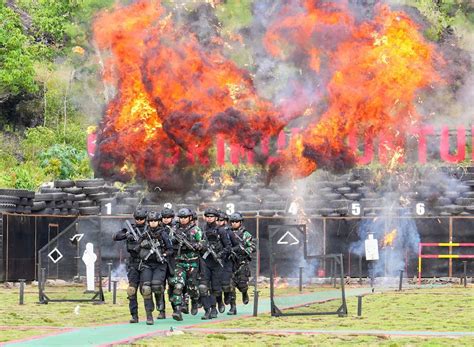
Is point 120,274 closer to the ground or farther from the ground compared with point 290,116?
closer to the ground

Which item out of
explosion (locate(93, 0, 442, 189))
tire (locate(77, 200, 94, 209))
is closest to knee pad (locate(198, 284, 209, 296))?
explosion (locate(93, 0, 442, 189))

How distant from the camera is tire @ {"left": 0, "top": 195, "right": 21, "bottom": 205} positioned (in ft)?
154

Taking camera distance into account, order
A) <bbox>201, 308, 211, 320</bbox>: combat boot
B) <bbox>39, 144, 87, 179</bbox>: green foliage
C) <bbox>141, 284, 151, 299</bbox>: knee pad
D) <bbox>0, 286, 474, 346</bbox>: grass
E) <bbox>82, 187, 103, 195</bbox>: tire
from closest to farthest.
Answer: <bbox>0, 286, 474, 346</bbox>: grass < <bbox>141, 284, 151, 299</bbox>: knee pad < <bbox>201, 308, 211, 320</bbox>: combat boot < <bbox>82, 187, 103, 195</bbox>: tire < <bbox>39, 144, 87, 179</bbox>: green foliage

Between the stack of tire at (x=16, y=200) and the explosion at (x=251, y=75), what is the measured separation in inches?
278

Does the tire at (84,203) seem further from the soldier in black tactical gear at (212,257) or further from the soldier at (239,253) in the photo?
the soldier in black tactical gear at (212,257)

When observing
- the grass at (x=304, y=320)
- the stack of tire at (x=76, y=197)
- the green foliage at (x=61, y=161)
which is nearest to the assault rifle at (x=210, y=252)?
the grass at (x=304, y=320)

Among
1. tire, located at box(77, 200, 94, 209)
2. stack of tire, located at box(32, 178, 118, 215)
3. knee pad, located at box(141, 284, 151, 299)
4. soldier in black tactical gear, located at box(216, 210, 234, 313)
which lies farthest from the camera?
tire, located at box(77, 200, 94, 209)

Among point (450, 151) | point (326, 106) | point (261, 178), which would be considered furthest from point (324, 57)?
point (450, 151)

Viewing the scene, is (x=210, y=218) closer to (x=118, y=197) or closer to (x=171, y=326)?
(x=171, y=326)

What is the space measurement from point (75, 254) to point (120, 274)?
32.5 ft

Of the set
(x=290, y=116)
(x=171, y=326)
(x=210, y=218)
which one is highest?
(x=290, y=116)

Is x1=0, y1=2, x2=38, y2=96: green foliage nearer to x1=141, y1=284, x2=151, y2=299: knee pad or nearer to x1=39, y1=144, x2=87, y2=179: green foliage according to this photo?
x1=39, y1=144, x2=87, y2=179: green foliage

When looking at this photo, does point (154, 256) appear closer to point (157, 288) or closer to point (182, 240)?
point (157, 288)

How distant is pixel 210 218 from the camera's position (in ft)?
102
